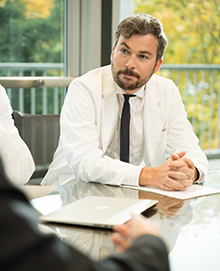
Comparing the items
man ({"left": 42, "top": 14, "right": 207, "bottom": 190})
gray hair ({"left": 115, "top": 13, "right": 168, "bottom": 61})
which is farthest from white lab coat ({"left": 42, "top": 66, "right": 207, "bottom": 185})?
gray hair ({"left": 115, "top": 13, "right": 168, "bottom": 61})

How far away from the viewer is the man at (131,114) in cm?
173

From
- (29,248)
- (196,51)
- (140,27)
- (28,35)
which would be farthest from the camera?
(196,51)

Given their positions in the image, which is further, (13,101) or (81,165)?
(13,101)

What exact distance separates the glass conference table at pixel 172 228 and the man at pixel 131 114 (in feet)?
0.84

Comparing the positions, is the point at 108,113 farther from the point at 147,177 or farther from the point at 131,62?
the point at 147,177

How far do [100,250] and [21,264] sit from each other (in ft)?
1.58

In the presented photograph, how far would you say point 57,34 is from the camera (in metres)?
2.91

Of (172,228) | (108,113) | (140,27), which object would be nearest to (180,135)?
(108,113)

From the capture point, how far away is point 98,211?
1.07m

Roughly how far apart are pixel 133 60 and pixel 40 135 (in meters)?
0.60

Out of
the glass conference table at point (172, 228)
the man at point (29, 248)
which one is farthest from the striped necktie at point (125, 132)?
the man at point (29, 248)

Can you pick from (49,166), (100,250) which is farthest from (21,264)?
(49,166)

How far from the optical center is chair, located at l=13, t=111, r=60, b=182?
6.58 ft

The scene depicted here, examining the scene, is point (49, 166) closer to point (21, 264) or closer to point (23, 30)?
point (23, 30)
